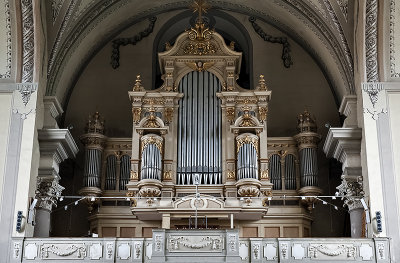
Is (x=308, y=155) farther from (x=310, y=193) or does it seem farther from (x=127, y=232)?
(x=127, y=232)

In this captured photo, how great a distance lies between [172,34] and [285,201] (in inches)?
268

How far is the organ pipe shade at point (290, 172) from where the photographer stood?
21.1 meters

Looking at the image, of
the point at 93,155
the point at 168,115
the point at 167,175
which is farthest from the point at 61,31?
the point at 167,175

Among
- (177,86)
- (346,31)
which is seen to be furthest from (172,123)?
(346,31)

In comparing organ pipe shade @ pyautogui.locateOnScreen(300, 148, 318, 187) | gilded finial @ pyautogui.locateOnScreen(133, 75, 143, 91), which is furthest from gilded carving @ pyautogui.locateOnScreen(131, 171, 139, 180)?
organ pipe shade @ pyautogui.locateOnScreen(300, 148, 318, 187)

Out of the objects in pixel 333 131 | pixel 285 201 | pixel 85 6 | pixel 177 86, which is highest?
pixel 85 6

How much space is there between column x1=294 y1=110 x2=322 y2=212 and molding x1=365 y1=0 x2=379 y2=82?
3.21 meters

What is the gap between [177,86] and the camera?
70.4 ft

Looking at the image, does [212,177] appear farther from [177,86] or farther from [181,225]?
[177,86]

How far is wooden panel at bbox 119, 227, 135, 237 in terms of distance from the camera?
2074cm

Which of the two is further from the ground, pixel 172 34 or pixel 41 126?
pixel 172 34

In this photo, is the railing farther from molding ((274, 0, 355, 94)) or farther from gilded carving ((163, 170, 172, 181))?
molding ((274, 0, 355, 94))

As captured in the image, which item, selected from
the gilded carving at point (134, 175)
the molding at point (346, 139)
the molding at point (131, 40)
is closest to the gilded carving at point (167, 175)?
the gilded carving at point (134, 175)

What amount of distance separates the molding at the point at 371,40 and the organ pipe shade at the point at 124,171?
7.20 metres
